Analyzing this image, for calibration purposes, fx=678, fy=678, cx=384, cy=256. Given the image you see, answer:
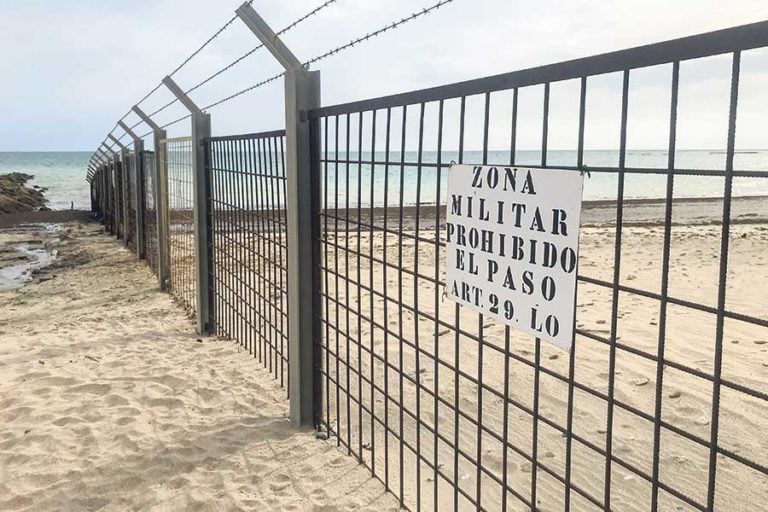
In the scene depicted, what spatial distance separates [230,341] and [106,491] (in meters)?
2.81

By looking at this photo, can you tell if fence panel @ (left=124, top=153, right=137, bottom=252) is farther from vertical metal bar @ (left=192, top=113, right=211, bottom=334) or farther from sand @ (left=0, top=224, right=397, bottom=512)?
vertical metal bar @ (left=192, top=113, right=211, bottom=334)

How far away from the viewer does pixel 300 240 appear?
4.01 meters

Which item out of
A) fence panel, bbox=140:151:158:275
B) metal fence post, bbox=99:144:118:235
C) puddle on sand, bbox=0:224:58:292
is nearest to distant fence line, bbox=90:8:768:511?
fence panel, bbox=140:151:158:275

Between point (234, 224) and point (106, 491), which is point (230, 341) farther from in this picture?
point (106, 491)

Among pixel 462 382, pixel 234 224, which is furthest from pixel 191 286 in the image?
pixel 462 382

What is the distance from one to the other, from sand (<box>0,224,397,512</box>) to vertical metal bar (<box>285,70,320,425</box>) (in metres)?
0.33

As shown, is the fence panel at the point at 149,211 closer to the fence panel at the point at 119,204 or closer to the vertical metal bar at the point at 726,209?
the fence panel at the point at 119,204

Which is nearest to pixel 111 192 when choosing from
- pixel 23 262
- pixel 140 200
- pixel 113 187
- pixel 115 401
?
pixel 113 187

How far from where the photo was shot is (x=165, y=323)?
7.16m

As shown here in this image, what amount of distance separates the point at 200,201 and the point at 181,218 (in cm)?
139

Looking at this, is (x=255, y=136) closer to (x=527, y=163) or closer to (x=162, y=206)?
(x=527, y=163)

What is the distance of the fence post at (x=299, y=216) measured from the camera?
3928 millimetres

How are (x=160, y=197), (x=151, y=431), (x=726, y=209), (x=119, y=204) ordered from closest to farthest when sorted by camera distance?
(x=726, y=209) < (x=151, y=431) < (x=160, y=197) < (x=119, y=204)

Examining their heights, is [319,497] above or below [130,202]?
below
